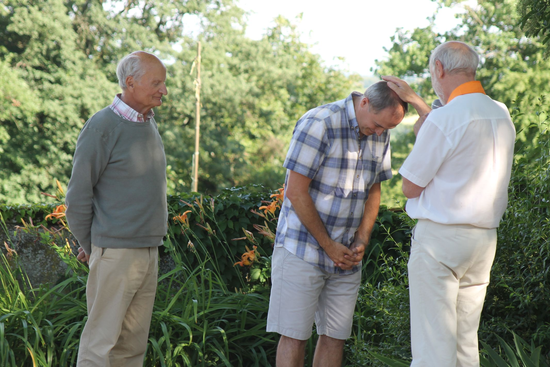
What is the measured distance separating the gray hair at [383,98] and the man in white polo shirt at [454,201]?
356 mm

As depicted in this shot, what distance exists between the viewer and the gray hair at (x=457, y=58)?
2064mm

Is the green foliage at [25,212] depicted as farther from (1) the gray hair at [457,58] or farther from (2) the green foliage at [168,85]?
(2) the green foliage at [168,85]

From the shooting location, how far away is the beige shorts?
252 cm

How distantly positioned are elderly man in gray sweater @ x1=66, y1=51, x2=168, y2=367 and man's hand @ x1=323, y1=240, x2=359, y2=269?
895 mm

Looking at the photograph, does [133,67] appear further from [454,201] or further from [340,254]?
[454,201]

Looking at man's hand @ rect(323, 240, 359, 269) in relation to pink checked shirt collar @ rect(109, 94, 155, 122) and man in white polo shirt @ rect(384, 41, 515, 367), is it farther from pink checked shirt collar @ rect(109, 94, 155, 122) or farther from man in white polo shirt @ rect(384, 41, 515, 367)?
pink checked shirt collar @ rect(109, 94, 155, 122)

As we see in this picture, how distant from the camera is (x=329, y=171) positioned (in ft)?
8.29

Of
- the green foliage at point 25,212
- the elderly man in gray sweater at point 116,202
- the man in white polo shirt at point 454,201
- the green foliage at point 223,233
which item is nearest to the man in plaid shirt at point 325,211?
the man in white polo shirt at point 454,201

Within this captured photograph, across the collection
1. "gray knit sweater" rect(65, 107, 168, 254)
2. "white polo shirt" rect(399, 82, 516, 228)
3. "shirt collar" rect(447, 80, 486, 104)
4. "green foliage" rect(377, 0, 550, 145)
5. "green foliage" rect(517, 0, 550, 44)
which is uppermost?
"green foliage" rect(377, 0, 550, 145)

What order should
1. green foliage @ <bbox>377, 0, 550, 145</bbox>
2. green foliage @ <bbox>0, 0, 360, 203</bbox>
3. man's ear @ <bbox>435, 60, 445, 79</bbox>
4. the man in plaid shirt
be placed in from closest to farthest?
man's ear @ <bbox>435, 60, 445, 79</bbox> < the man in plaid shirt < green foliage @ <bbox>377, 0, 550, 145</bbox> < green foliage @ <bbox>0, 0, 360, 203</bbox>

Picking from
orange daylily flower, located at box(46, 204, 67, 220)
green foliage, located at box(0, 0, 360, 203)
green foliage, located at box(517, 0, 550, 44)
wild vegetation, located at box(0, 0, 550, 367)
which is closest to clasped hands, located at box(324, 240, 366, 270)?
wild vegetation, located at box(0, 0, 550, 367)

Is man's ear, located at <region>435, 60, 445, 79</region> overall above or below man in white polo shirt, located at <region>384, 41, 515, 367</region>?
above

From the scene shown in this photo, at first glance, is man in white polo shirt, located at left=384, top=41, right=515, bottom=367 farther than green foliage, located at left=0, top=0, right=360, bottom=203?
No

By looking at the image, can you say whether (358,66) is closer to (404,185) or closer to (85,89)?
(85,89)
